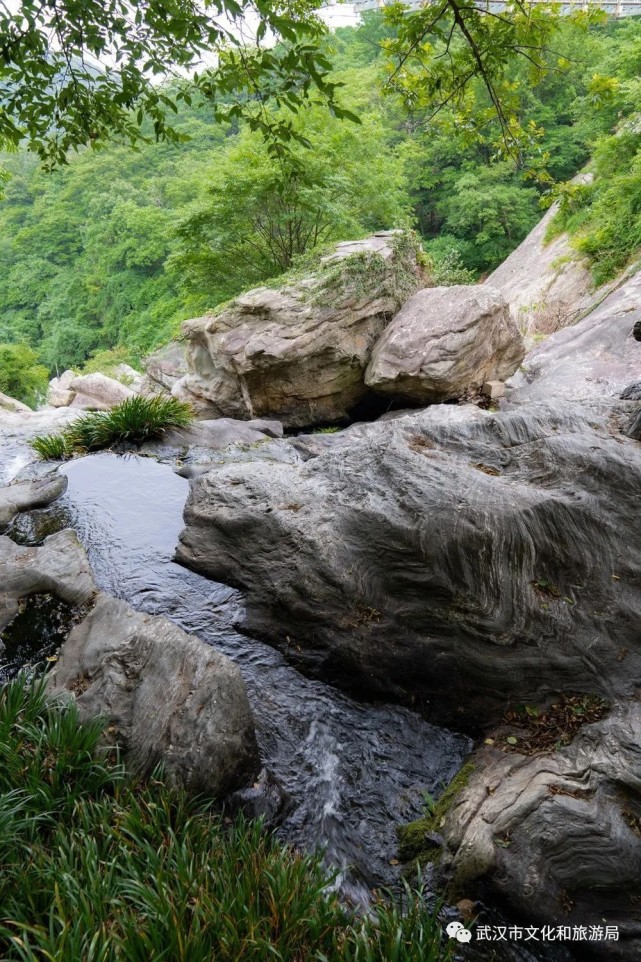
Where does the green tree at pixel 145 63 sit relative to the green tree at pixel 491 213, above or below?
below

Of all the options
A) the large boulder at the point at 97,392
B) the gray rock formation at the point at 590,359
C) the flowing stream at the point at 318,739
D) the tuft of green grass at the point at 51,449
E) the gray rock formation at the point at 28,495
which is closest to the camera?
the flowing stream at the point at 318,739

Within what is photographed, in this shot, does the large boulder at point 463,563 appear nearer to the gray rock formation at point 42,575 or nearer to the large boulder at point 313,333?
the gray rock formation at point 42,575

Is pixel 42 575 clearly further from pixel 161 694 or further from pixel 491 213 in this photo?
pixel 491 213

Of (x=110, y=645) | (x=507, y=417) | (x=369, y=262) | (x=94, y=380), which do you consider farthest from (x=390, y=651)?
(x=94, y=380)

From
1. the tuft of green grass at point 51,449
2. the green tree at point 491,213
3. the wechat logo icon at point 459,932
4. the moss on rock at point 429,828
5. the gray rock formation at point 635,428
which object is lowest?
the wechat logo icon at point 459,932

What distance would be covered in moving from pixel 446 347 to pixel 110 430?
6.07 metres

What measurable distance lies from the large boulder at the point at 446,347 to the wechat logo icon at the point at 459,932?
27.3 ft

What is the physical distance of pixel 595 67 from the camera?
18.8 m

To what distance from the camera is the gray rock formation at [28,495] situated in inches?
257

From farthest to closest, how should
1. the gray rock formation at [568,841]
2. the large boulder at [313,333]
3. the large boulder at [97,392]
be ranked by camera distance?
1. the large boulder at [97,392]
2. the large boulder at [313,333]
3. the gray rock formation at [568,841]

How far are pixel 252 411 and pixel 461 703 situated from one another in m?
8.36

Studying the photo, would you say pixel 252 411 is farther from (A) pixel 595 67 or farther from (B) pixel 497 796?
(A) pixel 595 67

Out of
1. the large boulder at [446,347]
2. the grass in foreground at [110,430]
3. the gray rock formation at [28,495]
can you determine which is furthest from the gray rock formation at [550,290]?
the gray rock formation at [28,495]

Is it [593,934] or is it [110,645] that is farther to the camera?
[110,645]
